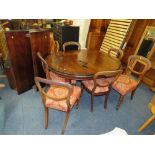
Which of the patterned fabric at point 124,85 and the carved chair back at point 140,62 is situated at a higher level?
the carved chair back at point 140,62

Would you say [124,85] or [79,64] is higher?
[79,64]

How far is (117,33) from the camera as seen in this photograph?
3441mm

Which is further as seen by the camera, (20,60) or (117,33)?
(117,33)

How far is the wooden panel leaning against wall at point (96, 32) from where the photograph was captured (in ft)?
13.1

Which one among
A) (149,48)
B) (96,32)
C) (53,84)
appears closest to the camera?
(53,84)

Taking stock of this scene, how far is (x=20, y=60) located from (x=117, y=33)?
2641 millimetres

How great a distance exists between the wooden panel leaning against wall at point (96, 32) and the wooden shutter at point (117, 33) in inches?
16.6

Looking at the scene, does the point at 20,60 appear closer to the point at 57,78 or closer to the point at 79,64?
the point at 57,78

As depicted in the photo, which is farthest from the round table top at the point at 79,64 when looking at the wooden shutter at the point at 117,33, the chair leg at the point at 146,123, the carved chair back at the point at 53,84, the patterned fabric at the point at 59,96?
the wooden shutter at the point at 117,33

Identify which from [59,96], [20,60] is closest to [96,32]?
[20,60]

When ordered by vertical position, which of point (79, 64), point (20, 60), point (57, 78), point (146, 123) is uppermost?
Answer: point (79, 64)

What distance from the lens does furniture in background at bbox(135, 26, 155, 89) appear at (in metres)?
2.69

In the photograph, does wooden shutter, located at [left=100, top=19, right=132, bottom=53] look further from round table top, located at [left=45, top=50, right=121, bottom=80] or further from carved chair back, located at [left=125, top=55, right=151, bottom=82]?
round table top, located at [left=45, top=50, right=121, bottom=80]

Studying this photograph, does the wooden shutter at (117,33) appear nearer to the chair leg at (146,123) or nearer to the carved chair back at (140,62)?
the carved chair back at (140,62)
